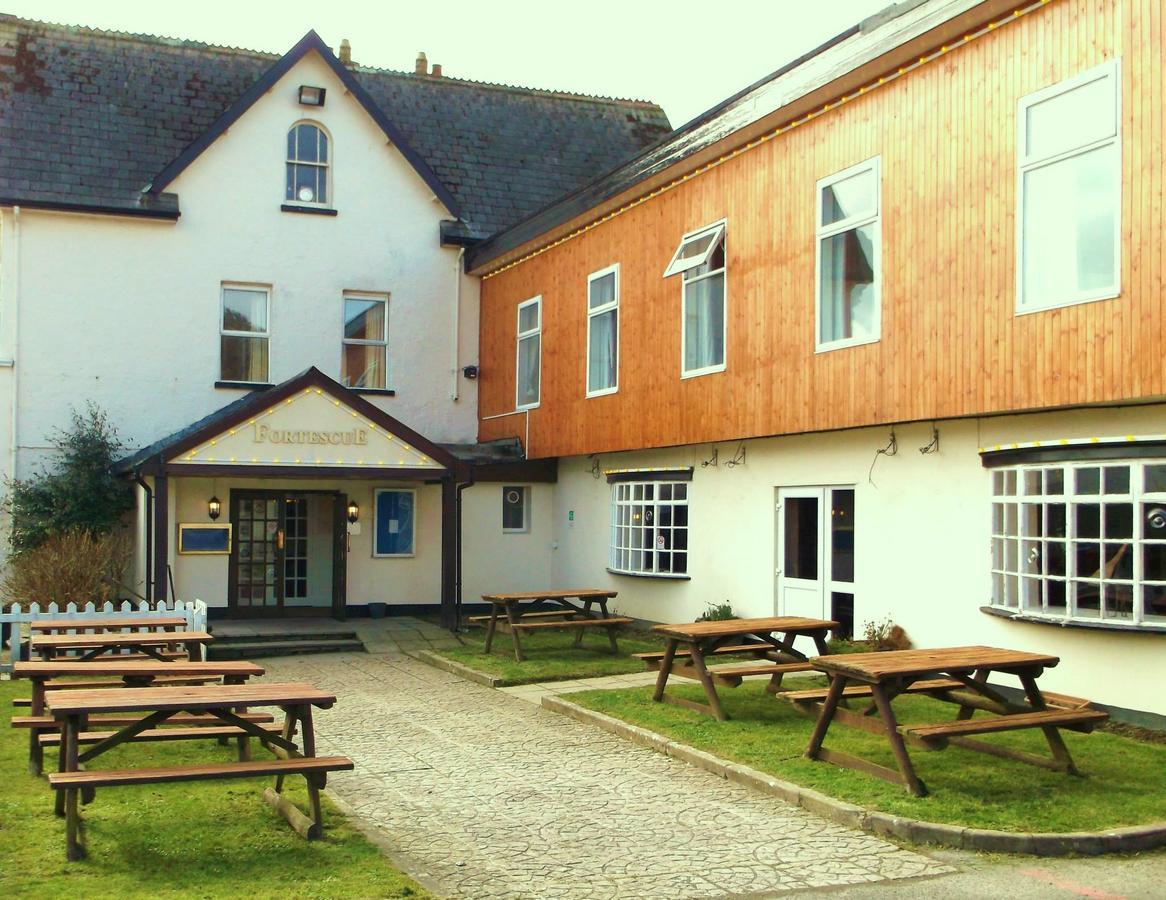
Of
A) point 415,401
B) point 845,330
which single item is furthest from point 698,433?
point 415,401

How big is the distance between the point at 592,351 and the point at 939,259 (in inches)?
308

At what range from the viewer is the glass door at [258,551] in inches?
838

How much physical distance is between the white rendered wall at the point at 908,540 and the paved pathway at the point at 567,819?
151 inches

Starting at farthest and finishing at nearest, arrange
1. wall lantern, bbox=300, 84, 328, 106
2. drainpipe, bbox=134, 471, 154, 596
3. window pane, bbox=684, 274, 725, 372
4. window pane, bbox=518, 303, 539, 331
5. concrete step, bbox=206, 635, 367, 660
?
1. wall lantern, bbox=300, 84, 328, 106
2. window pane, bbox=518, 303, 539, 331
3. drainpipe, bbox=134, 471, 154, 596
4. concrete step, bbox=206, 635, 367, 660
5. window pane, bbox=684, 274, 725, 372

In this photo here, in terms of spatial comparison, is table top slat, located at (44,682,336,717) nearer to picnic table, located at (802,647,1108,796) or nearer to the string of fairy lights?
picnic table, located at (802,647,1108,796)

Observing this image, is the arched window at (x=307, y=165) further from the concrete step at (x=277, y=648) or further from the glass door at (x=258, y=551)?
the concrete step at (x=277, y=648)

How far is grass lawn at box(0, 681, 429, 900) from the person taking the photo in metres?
6.56

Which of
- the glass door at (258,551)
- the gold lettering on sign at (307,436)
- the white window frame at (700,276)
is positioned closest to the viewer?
the white window frame at (700,276)

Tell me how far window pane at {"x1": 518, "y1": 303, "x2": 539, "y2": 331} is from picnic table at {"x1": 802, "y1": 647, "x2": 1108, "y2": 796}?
12403mm

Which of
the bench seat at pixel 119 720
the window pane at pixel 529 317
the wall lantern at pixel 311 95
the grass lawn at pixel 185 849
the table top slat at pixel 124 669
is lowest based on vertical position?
the grass lawn at pixel 185 849

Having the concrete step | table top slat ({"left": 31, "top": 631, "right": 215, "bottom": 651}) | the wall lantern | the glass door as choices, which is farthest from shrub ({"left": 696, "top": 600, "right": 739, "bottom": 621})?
the wall lantern

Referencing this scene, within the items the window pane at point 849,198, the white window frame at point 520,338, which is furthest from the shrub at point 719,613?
the white window frame at point 520,338

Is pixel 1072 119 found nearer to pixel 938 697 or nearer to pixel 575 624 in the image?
pixel 938 697

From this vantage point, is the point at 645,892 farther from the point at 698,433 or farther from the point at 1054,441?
the point at 698,433
